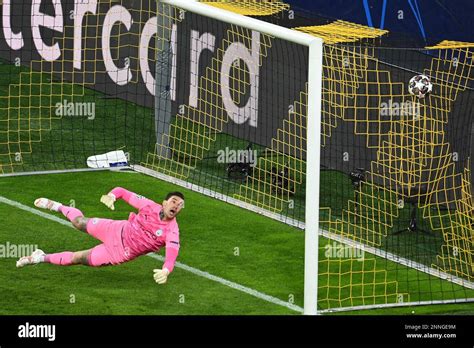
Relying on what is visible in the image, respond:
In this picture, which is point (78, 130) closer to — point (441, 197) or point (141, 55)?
point (141, 55)

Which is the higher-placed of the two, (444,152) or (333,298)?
(444,152)

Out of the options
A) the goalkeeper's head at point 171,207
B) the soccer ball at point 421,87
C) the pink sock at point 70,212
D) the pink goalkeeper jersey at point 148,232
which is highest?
the soccer ball at point 421,87

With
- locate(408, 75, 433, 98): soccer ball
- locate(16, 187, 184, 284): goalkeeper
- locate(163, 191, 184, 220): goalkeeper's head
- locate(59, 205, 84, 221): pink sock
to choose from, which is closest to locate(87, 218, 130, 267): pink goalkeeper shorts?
locate(16, 187, 184, 284): goalkeeper

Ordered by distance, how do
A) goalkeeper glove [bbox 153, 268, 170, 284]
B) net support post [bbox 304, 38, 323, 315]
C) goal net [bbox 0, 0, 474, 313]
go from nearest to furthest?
net support post [bbox 304, 38, 323, 315], goalkeeper glove [bbox 153, 268, 170, 284], goal net [bbox 0, 0, 474, 313]

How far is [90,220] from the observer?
734 inches

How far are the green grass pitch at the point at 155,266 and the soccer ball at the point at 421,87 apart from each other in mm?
1953

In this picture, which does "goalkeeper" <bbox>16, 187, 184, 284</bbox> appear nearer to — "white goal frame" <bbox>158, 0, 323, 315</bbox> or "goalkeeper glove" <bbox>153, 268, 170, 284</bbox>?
"goalkeeper glove" <bbox>153, 268, 170, 284</bbox>

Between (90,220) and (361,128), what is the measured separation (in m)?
4.39

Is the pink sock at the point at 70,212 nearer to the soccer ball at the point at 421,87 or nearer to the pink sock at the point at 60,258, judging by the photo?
the pink sock at the point at 60,258

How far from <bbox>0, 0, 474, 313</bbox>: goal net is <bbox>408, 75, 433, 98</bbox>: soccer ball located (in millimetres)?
392

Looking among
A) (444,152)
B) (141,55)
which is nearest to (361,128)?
(444,152)

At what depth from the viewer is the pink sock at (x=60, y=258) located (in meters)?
18.4

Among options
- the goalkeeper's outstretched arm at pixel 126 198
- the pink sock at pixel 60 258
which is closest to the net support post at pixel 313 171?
the goalkeeper's outstretched arm at pixel 126 198

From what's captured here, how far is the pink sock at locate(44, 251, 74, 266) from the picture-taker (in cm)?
1841
